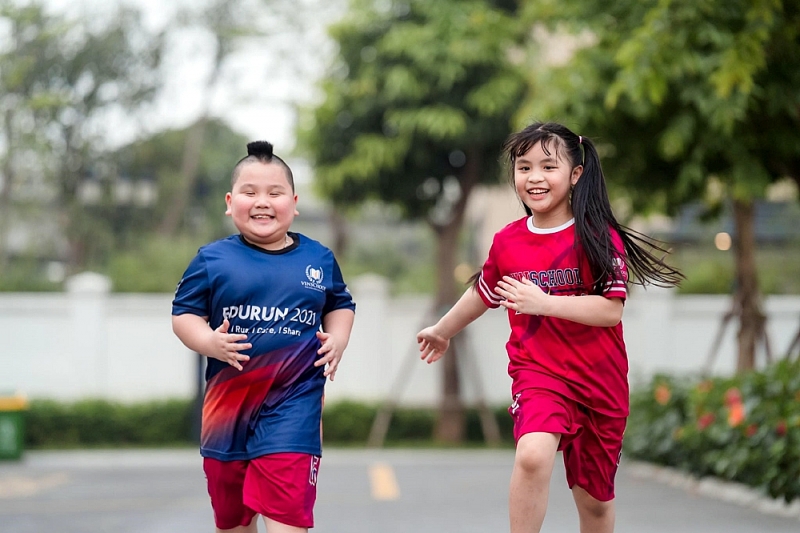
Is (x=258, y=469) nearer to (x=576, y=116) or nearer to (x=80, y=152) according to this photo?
(x=576, y=116)

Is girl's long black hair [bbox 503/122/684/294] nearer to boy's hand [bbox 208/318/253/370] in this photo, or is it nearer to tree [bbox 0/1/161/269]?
boy's hand [bbox 208/318/253/370]

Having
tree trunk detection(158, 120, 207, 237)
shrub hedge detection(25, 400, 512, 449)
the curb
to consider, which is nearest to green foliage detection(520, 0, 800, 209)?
the curb

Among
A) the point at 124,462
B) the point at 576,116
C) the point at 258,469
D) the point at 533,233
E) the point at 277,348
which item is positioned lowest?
the point at 124,462

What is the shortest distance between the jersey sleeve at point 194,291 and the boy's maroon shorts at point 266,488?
544mm

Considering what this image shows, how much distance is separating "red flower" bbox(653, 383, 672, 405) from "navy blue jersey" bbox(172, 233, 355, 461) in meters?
7.58

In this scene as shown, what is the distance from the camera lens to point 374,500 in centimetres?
952

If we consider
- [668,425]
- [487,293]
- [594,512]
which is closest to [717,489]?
[668,425]

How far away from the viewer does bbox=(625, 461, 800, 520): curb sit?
7.68 meters

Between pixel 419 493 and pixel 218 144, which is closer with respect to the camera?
pixel 419 493

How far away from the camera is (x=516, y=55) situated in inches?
653

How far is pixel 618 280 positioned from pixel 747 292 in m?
7.52

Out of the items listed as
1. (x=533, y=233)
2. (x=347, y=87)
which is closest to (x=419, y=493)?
(x=533, y=233)

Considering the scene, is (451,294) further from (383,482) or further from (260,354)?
(260,354)

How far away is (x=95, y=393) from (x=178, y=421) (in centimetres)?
149
